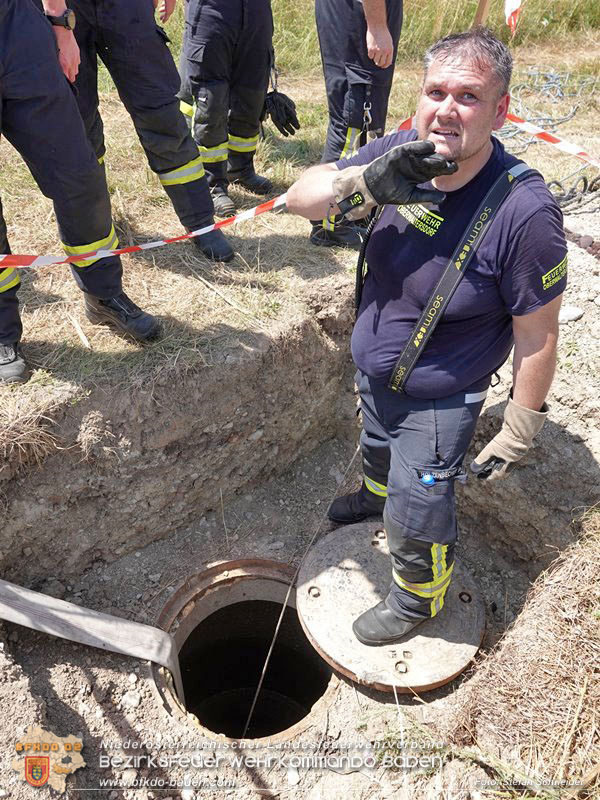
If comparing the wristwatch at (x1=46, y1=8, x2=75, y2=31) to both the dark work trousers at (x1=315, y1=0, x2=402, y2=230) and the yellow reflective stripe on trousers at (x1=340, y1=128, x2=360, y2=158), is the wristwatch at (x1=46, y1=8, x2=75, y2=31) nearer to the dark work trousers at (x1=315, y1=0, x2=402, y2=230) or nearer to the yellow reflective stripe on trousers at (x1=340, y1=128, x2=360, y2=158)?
the dark work trousers at (x1=315, y1=0, x2=402, y2=230)

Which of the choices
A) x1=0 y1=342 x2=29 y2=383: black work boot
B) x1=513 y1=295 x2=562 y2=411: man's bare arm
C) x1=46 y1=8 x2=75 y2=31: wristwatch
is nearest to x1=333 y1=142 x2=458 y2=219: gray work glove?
x1=513 y1=295 x2=562 y2=411: man's bare arm

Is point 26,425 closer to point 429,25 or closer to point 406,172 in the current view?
point 406,172

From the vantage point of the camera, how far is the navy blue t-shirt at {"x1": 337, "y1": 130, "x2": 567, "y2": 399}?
1987mm

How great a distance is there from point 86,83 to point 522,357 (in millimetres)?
2520

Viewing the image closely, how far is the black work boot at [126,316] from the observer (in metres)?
3.08

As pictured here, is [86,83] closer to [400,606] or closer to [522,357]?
[522,357]

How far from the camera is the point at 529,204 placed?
77.5 inches

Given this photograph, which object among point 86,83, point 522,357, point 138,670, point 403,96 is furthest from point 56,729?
point 403,96

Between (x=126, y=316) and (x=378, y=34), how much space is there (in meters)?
2.01

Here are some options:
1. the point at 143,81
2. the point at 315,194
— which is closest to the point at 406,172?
the point at 315,194

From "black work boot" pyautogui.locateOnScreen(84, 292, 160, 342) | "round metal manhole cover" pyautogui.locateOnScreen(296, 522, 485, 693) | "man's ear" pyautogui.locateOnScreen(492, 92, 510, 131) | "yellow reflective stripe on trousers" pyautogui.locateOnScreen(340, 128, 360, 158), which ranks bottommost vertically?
"round metal manhole cover" pyautogui.locateOnScreen(296, 522, 485, 693)

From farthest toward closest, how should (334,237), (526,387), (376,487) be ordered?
(334,237)
(376,487)
(526,387)

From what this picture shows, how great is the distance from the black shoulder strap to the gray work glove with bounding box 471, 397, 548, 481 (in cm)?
40

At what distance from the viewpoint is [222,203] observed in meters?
4.19
